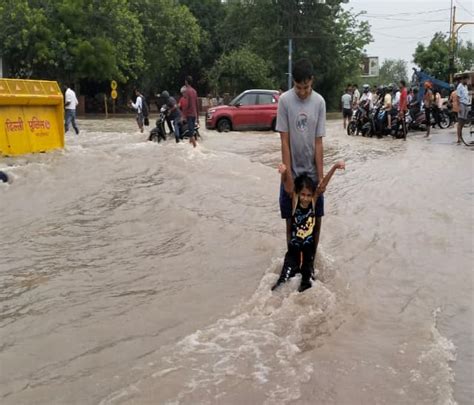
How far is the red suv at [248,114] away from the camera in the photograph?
21156 mm

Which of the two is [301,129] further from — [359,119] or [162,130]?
[359,119]

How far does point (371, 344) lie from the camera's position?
157 inches

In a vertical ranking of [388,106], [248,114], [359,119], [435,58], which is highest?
[435,58]

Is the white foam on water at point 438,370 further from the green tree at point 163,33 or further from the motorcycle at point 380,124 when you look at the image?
the green tree at point 163,33

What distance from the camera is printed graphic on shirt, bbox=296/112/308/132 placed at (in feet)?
15.4

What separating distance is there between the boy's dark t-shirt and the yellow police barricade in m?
8.23

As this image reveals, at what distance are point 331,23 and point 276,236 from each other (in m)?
42.4

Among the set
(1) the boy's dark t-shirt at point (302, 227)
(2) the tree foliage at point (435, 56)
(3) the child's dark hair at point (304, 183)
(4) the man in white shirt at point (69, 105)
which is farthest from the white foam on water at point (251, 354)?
(2) the tree foliage at point (435, 56)

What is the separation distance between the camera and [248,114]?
835 inches

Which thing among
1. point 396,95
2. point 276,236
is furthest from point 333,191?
point 396,95

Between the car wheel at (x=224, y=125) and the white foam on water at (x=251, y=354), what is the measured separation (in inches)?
661

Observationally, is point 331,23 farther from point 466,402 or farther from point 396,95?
point 466,402

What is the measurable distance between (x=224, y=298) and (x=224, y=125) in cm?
1678

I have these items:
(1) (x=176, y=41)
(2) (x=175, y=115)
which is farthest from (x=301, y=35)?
(2) (x=175, y=115)
